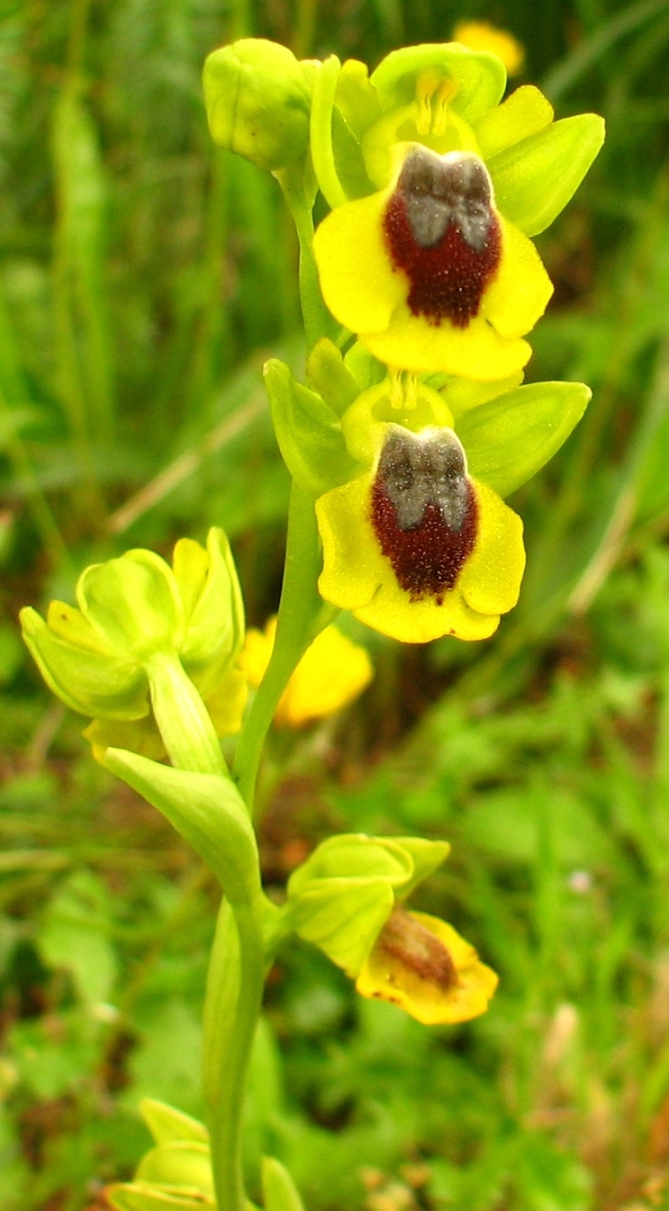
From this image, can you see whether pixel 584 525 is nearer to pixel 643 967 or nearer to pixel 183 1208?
pixel 643 967

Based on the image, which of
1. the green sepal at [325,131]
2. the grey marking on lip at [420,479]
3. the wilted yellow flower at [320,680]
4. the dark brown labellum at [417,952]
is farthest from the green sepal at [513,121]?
the wilted yellow flower at [320,680]

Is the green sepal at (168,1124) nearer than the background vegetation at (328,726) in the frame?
Yes

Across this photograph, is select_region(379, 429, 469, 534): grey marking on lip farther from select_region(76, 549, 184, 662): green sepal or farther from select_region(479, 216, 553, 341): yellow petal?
select_region(76, 549, 184, 662): green sepal

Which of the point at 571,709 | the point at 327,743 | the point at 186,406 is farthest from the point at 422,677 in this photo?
the point at 186,406

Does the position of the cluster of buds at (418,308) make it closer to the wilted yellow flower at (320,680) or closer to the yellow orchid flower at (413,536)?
the yellow orchid flower at (413,536)

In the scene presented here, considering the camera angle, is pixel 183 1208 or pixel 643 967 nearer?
pixel 183 1208

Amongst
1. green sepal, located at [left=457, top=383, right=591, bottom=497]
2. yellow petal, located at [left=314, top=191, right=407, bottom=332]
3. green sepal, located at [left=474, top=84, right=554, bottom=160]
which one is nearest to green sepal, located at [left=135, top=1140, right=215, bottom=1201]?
green sepal, located at [left=457, top=383, right=591, bottom=497]

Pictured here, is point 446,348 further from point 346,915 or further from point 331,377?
point 346,915
